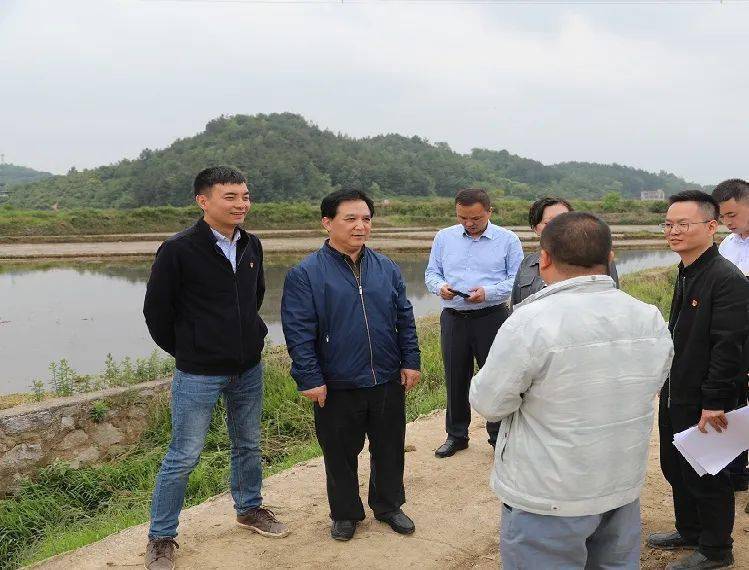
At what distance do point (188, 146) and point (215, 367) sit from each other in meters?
58.9

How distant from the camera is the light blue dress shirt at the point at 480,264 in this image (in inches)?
168

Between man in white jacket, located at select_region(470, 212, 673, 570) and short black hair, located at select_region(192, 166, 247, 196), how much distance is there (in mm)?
1703

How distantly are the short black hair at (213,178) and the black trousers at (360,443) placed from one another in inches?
44.1

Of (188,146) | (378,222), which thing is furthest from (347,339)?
(188,146)

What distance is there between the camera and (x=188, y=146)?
58.7 meters

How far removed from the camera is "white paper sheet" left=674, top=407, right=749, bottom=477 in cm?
275

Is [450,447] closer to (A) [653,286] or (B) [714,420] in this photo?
(B) [714,420]

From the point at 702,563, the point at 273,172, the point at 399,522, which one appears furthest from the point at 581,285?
the point at 273,172

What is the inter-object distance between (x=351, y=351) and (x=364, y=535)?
37.5 inches

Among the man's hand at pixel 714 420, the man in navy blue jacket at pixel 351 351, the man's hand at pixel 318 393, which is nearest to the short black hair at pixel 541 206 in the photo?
the man in navy blue jacket at pixel 351 351

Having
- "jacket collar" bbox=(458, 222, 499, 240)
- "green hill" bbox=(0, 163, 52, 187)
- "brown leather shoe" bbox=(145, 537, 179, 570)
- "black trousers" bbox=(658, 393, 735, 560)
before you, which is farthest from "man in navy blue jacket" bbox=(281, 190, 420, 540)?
"green hill" bbox=(0, 163, 52, 187)

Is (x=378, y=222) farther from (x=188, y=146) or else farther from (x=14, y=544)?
(x=188, y=146)

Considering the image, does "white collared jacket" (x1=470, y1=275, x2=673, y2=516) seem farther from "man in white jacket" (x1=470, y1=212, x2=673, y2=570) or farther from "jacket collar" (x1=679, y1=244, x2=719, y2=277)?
"jacket collar" (x1=679, y1=244, x2=719, y2=277)

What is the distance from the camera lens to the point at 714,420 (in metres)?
2.77
